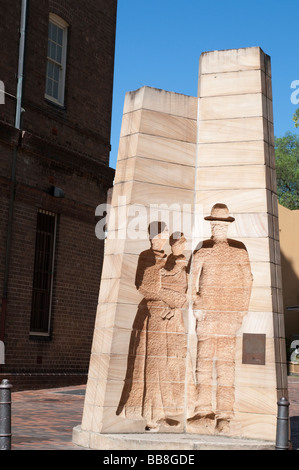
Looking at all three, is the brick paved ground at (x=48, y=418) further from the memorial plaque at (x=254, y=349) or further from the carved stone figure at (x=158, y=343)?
the memorial plaque at (x=254, y=349)

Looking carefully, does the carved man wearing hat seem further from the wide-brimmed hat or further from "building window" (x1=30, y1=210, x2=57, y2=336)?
"building window" (x1=30, y1=210, x2=57, y2=336)

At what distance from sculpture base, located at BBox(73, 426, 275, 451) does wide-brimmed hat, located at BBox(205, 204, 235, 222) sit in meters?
2.82

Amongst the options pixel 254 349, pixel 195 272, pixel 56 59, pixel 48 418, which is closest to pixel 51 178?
pixel 56 59

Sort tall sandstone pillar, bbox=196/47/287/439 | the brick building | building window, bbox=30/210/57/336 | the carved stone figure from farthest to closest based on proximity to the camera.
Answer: building window, bbox=30/210/57/336
the brick building
the carved stone figure
tall sandstone pillar, bbox=196/47/287/439

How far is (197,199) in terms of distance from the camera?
33.1 ft

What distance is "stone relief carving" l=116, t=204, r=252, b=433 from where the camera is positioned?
31.3 ft

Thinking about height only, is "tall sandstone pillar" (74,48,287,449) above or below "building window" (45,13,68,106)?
below

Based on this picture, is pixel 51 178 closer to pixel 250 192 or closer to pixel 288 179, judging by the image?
pixel 250 192

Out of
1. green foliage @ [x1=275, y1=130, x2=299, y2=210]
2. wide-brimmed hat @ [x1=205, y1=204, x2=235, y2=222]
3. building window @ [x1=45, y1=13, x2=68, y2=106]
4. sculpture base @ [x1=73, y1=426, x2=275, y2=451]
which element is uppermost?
green foliage @ [x1=275, y1=130, x2=299, y2=210]

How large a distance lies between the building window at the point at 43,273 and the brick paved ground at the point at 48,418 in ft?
5.39

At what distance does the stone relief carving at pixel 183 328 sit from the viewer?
953 centimetres

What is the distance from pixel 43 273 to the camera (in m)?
17.6

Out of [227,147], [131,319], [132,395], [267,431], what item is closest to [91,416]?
[132,395]

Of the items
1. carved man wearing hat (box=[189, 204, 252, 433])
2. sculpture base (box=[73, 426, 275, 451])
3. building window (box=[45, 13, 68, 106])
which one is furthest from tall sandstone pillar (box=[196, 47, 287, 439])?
building window (box=[45, 13, 68, 106])
